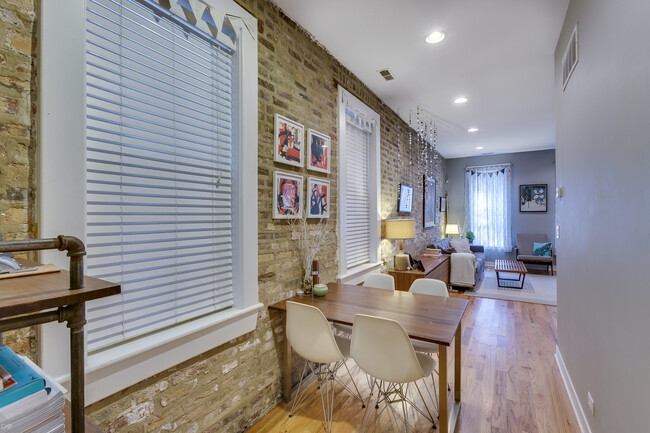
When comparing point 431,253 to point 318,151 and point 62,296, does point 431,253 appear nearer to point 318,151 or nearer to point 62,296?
point 318,151

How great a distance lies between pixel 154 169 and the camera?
1.60 meters

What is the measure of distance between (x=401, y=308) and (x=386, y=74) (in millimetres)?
2594

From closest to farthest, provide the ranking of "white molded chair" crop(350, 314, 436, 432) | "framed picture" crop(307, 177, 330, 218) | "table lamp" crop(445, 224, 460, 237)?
"white molded chair" crop(350, 314, 436, 432) < "framed picture" crop(307, 177, 330, 218) < "table lamp" crop(445, 224, 460, 237)

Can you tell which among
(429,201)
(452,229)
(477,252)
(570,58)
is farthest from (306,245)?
(452,229)

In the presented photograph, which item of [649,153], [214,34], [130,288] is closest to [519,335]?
[649,153]

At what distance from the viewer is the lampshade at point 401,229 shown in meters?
4.12

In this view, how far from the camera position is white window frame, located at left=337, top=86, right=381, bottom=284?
3.17 metres

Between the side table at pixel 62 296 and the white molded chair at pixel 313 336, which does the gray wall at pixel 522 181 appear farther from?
the side table at pixel 62 296

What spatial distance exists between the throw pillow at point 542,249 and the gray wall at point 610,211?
5623mm

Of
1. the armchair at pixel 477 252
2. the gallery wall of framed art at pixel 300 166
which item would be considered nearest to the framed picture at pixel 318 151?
the gallery wall of framed art at pixel 300 166

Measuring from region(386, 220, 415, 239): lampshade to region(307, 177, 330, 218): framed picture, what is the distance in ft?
5.01

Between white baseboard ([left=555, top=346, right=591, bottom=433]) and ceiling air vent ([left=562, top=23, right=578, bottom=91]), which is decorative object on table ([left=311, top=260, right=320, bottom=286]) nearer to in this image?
white baseboard ([left=555, top=346, right=591, bottom=433])

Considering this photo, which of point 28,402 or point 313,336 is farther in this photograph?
point 313,336

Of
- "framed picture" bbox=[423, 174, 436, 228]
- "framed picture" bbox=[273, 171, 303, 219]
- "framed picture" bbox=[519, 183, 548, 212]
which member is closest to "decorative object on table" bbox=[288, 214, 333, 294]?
"framed picture" bbox=[273, 171, 303, 219]
